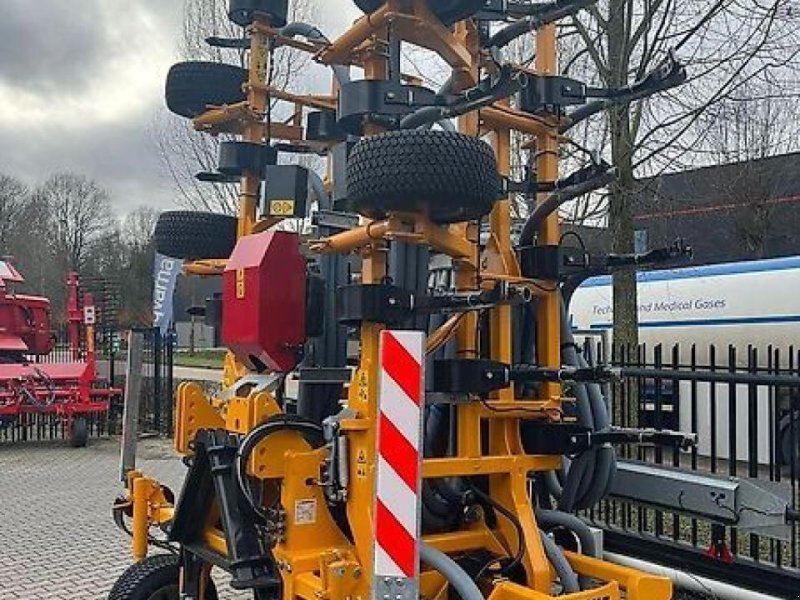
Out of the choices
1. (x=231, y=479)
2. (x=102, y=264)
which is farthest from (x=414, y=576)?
(x=102, y=264)

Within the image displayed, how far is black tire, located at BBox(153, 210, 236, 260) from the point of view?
523cm

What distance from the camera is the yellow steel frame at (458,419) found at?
349cm

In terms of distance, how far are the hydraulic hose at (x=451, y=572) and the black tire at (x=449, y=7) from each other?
211cm

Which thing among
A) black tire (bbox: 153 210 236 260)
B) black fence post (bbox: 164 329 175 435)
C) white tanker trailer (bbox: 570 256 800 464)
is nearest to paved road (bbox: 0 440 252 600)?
black fence post (bbox: 164 329 175 435)

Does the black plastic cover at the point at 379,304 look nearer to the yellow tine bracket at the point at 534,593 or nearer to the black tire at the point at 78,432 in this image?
the yellow tine bracket at the point at 534,593

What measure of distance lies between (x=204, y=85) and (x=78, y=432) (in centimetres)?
900

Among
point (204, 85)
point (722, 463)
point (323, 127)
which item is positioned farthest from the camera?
point (722, 463)

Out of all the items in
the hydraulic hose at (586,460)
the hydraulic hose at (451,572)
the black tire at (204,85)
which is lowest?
the hydraulic hose at (451,572)

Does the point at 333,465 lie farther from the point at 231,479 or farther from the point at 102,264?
the point at 102,264

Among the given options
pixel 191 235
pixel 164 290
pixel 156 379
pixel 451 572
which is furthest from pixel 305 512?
pixel 156 379

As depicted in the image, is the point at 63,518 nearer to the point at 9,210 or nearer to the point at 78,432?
the point at 78,432

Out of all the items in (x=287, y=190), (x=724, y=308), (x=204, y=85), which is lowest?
(x=724, y=308)

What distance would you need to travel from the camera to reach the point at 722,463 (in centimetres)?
641

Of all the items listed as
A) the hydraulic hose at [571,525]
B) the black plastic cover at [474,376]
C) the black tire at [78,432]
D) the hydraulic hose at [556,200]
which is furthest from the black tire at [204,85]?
the black tire at [78,432]
